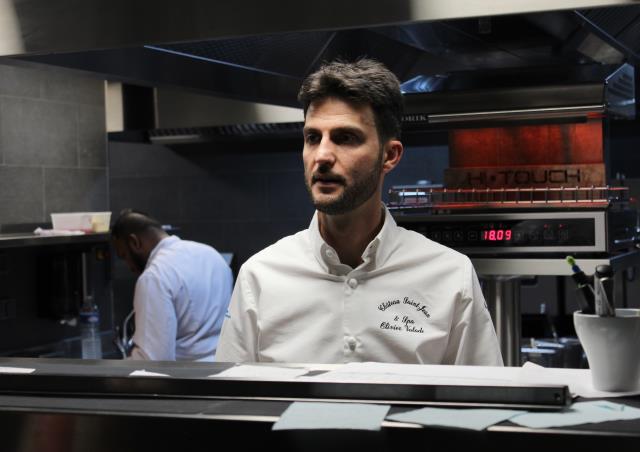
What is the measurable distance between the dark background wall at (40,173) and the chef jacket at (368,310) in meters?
2.79

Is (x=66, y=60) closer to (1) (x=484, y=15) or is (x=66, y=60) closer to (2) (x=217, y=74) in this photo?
(2) (x=217, y=74)

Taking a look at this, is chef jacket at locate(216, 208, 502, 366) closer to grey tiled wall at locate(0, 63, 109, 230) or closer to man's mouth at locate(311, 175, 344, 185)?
man's mouth at locate(311, 175, 344, 185)

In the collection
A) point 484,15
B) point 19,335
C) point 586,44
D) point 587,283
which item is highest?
point 586,44

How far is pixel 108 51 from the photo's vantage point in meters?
2.03

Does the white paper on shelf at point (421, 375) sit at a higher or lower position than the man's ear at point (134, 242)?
lower

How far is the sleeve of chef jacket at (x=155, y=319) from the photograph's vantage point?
13.4 feet

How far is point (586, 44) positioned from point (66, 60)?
1.62 m

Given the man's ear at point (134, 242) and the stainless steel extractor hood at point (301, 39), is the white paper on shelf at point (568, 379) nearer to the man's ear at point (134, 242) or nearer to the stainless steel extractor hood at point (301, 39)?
the stainless steel extractor hood at point (301, 39)

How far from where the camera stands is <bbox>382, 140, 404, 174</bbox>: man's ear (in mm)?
1996

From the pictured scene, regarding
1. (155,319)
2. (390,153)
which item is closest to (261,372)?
(390,153)

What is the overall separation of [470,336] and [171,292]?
250cm

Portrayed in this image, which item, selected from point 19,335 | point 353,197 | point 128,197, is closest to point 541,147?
point 353,197

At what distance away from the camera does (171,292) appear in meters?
4.22

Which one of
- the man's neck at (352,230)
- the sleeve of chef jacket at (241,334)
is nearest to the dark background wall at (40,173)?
the sleeve of chef jacket at (241,334)
